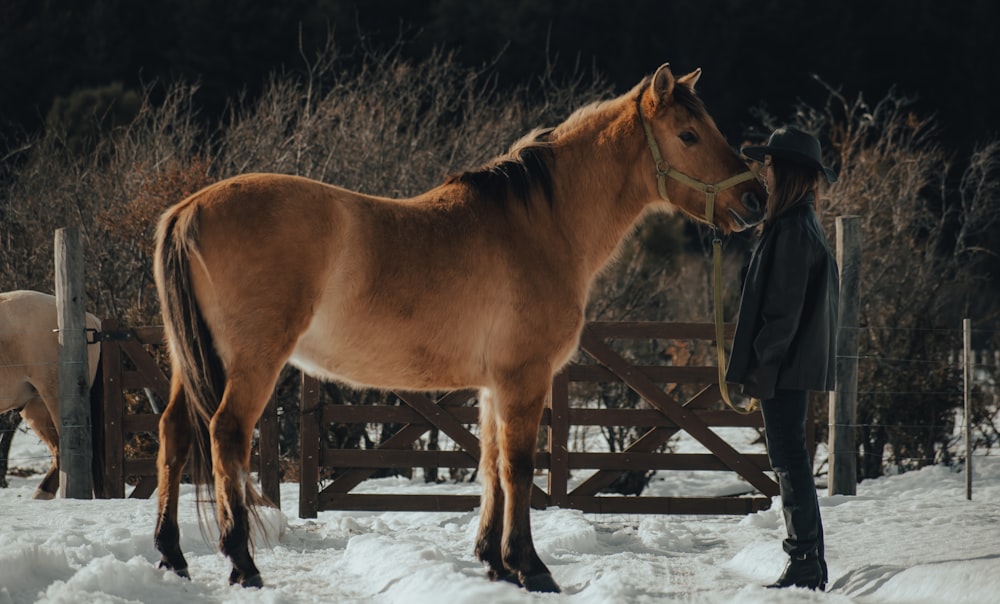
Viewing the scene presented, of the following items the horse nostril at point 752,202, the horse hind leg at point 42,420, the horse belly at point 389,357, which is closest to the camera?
the horse belly at point 389,357

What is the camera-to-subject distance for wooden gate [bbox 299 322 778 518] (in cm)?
765

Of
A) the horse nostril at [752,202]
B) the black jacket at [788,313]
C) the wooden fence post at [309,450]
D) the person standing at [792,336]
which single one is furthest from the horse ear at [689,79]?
the wooden fence post at [309,450]

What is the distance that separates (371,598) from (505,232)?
1.78 metres

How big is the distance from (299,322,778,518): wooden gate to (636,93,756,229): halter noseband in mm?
2775

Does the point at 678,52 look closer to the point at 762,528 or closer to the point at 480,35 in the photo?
the point at 480,35

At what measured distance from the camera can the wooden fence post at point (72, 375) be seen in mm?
7652

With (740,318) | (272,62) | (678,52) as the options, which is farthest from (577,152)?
(678,52)

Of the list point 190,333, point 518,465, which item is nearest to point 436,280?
point 518,465

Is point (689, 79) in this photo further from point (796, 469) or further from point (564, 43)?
point (564, 43)

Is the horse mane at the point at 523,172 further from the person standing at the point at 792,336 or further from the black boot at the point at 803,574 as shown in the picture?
the black boot at the point at 803,574

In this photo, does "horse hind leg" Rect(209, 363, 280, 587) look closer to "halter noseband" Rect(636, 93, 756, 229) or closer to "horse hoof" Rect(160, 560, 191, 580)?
"horse hoof" Rect(160, 560, 191, 580)

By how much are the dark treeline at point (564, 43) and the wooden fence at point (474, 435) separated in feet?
37.3

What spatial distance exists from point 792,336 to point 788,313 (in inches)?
3.9

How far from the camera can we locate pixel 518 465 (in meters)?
4.71
